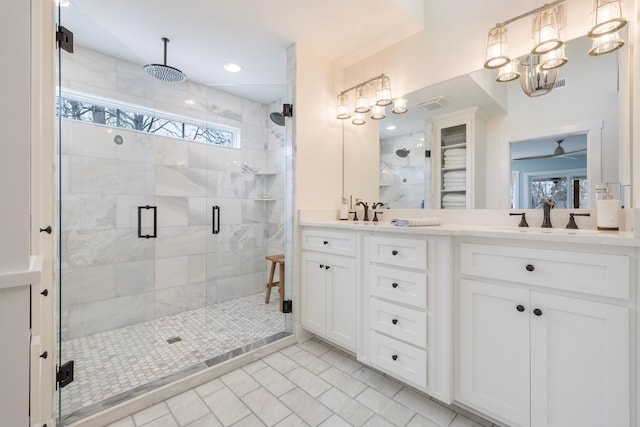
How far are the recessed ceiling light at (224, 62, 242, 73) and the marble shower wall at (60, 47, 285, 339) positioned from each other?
44 centimetres

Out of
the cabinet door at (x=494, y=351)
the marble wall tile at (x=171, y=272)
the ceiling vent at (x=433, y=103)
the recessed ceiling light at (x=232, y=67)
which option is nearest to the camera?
the cabinet door at (x=494, y=351)

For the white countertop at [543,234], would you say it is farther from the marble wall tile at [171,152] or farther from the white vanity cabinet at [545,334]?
the marble wall tile at [171,152]

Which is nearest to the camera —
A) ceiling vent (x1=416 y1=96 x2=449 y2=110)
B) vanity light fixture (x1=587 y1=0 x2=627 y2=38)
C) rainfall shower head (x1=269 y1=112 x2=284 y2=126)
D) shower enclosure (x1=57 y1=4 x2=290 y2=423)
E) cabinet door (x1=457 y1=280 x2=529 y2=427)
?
cabinet door (x1=457 y1=280 x2=529 y2=427)

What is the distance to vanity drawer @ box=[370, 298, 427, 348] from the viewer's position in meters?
1.48

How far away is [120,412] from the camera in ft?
4.71

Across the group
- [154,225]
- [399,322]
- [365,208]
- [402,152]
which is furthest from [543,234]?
[154,225]

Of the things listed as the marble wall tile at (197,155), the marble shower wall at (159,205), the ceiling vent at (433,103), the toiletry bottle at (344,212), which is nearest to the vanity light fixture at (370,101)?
the ceiling vent at (433,103)

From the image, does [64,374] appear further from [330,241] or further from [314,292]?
[330,241]

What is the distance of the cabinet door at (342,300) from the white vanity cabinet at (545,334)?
2.22ft

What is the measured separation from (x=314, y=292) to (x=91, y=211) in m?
1.85

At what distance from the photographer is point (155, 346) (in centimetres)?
212

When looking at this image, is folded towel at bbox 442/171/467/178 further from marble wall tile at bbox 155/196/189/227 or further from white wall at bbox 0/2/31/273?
marble wall tile at bbox 155/196/189/227

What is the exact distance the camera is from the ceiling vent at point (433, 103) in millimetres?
2061

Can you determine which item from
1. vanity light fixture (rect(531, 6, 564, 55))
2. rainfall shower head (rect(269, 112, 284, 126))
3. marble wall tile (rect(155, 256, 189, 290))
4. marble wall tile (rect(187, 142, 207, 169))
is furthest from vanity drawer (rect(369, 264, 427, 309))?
marble wall tile (rect(187, 142, 207, 169))
